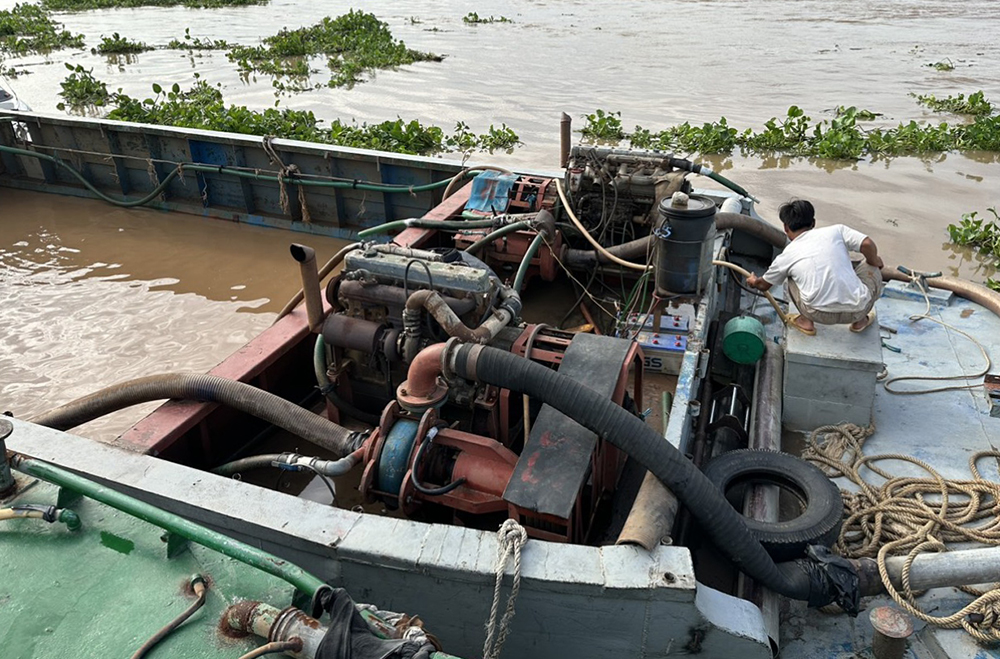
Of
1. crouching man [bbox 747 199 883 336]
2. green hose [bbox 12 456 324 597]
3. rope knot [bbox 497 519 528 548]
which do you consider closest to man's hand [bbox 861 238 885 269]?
crouching man [bbox 747 199 883 336]

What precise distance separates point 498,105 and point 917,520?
48.2 ft

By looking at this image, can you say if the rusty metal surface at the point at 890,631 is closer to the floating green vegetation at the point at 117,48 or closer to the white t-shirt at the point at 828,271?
the white t-shirt at the point at 828,271

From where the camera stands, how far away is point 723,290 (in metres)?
6.17

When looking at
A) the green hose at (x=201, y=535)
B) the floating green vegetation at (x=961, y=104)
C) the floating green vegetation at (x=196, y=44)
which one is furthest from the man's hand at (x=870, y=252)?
the floating green vegetation at (x=196, y=44)

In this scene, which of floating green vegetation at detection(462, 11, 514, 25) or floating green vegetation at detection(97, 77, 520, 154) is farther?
floating green vegetation at detection(462, 11, 514, 25)

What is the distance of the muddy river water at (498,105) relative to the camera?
23.5ft

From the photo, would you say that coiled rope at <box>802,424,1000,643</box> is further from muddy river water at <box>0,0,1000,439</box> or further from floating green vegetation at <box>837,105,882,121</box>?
floating green vegetation at <box>837,105,882,121</box>

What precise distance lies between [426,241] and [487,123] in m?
10.1

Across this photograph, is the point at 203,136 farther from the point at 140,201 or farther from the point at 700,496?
the point at 700,496

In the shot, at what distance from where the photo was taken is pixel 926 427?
4656mm

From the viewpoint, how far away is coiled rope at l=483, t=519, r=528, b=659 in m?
2.67

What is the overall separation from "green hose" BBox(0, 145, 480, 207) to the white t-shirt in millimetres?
3501

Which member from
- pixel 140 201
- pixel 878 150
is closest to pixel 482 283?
pixel 140 201

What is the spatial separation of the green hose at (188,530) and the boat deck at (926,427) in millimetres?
2357
